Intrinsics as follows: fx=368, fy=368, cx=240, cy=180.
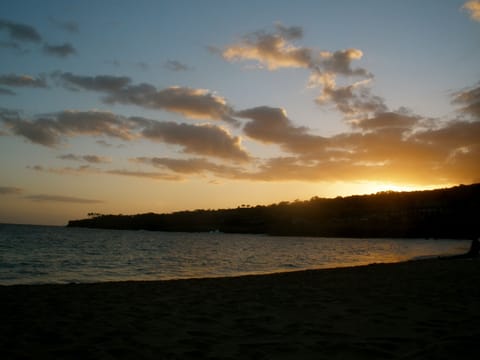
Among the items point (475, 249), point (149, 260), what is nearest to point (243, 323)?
point (149, 260)

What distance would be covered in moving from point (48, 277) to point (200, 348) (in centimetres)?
1647

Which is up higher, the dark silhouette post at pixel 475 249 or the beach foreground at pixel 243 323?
the beach foreground at pixel 243 323

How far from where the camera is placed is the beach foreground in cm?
498

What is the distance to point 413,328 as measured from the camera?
237 inches

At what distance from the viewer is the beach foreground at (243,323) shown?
498 centimetres

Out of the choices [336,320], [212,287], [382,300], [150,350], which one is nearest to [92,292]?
[212,287]

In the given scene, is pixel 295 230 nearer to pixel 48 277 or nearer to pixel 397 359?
pixel 48 277

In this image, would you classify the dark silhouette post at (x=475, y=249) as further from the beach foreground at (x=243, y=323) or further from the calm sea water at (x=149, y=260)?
the beach foreground at (x=243, y=323)

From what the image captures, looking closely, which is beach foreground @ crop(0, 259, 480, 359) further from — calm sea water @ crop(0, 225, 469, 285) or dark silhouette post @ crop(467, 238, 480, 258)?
dark silhouette post @ crop(467, 238, 480, 258)

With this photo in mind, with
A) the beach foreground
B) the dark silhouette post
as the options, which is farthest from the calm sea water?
the beach foreground

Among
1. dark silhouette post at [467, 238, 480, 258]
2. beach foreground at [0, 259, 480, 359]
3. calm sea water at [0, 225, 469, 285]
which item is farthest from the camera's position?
dark silhouette post at [467, 238, 480, 258]

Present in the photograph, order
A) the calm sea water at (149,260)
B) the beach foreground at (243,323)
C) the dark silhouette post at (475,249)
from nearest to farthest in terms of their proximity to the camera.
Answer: the beach foreground at (243,323) → the calm sea water at (149,260) → the dark silhouette post at (475,249)

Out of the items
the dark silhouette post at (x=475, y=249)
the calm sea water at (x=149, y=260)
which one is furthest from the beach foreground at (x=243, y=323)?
the dark silhouette post at (x=475, y=249)

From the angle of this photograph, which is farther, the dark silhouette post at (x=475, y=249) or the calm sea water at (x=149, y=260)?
the dark silhouette post at (x=475, y=249)
